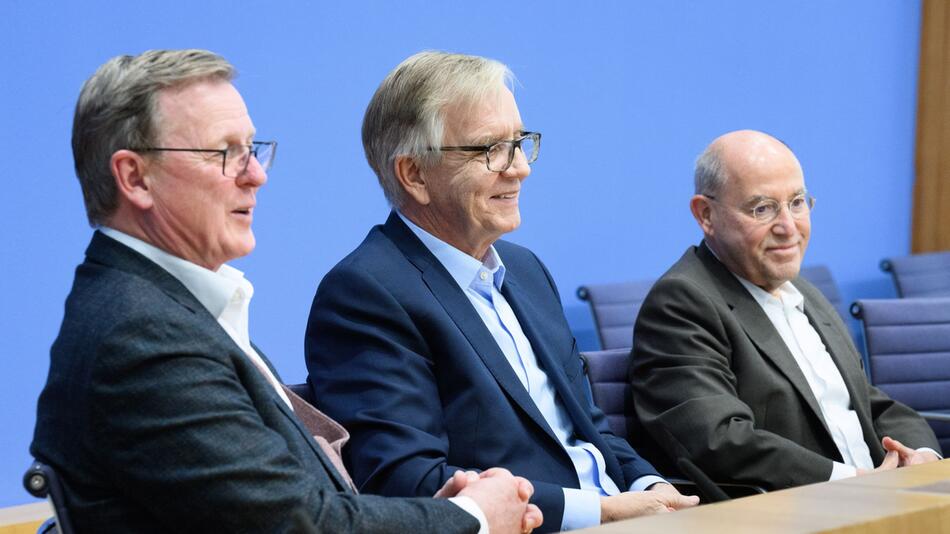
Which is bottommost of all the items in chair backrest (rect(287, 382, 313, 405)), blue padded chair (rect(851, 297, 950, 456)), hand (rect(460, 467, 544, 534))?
blue padded chair (rect(851, 297, 950, 456))

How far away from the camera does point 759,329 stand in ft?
10.4

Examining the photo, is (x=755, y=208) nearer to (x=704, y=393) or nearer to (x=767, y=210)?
(x=767, y=210)

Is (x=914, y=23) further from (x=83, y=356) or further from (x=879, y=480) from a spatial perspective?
(x=83, y=356)

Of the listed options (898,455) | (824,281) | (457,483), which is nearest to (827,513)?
(457,483)

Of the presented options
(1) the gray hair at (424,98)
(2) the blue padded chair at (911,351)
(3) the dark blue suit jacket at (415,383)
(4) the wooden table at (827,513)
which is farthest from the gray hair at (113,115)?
(2) the blue padded chair at (911,351)

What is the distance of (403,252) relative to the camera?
8.80 feet

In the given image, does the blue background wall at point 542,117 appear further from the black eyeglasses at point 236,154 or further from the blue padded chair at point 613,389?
the black eyeglasses at point 236,154

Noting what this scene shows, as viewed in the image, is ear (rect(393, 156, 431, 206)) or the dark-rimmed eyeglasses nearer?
ear (rect(393, 156, 431, 206))

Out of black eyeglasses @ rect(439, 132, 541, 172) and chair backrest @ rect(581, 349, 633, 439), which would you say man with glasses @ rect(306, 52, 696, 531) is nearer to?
black eyeglasses @ rect(439, 132, 541, 172)

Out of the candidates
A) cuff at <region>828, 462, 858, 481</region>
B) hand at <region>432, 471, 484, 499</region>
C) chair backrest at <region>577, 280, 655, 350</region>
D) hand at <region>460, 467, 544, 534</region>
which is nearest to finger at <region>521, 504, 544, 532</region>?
hand at <region>460, 467, 544, 534</region>

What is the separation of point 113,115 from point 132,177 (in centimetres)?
10

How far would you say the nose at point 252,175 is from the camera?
204cm

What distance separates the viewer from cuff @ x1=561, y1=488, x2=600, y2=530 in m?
→ 2.46

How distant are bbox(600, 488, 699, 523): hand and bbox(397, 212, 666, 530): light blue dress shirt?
7 cm
